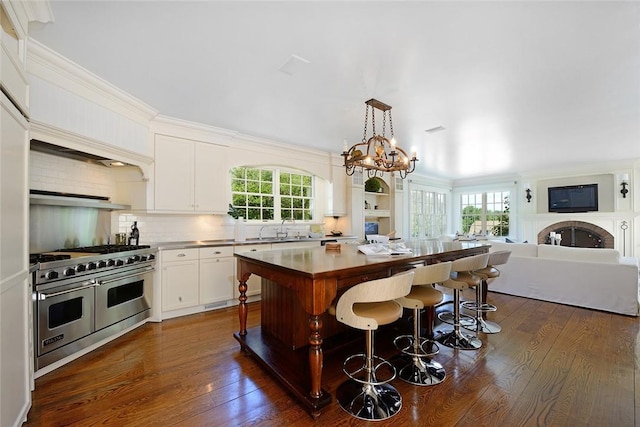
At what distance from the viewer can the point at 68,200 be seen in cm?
271

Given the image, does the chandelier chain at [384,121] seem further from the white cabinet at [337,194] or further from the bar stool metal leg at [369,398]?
the bar stool metal leg at [369,398]

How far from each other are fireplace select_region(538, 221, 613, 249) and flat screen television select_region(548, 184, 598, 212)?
380 mm

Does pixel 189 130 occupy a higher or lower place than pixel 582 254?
higher

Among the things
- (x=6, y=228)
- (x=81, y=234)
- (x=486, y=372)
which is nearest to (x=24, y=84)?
(x=6, y=228)

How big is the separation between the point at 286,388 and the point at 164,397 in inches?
33.7

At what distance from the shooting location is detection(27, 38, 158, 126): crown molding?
218 centimetres

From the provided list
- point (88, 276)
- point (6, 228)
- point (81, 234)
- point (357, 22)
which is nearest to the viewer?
point (6, 228)

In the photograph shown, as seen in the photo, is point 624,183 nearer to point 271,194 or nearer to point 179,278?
point 271,194

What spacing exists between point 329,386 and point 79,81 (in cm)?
344

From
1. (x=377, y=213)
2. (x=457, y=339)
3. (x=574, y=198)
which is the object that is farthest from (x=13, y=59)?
(x=574, y=198)

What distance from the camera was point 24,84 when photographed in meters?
1.67

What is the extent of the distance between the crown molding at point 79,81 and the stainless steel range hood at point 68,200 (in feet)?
3.31

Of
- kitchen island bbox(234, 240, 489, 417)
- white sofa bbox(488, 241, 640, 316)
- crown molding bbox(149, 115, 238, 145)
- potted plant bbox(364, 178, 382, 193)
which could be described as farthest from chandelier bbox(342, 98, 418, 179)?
potted plant bbox(364, 178, 382, 193)

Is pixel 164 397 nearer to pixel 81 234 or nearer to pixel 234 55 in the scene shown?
pixel 81 234
